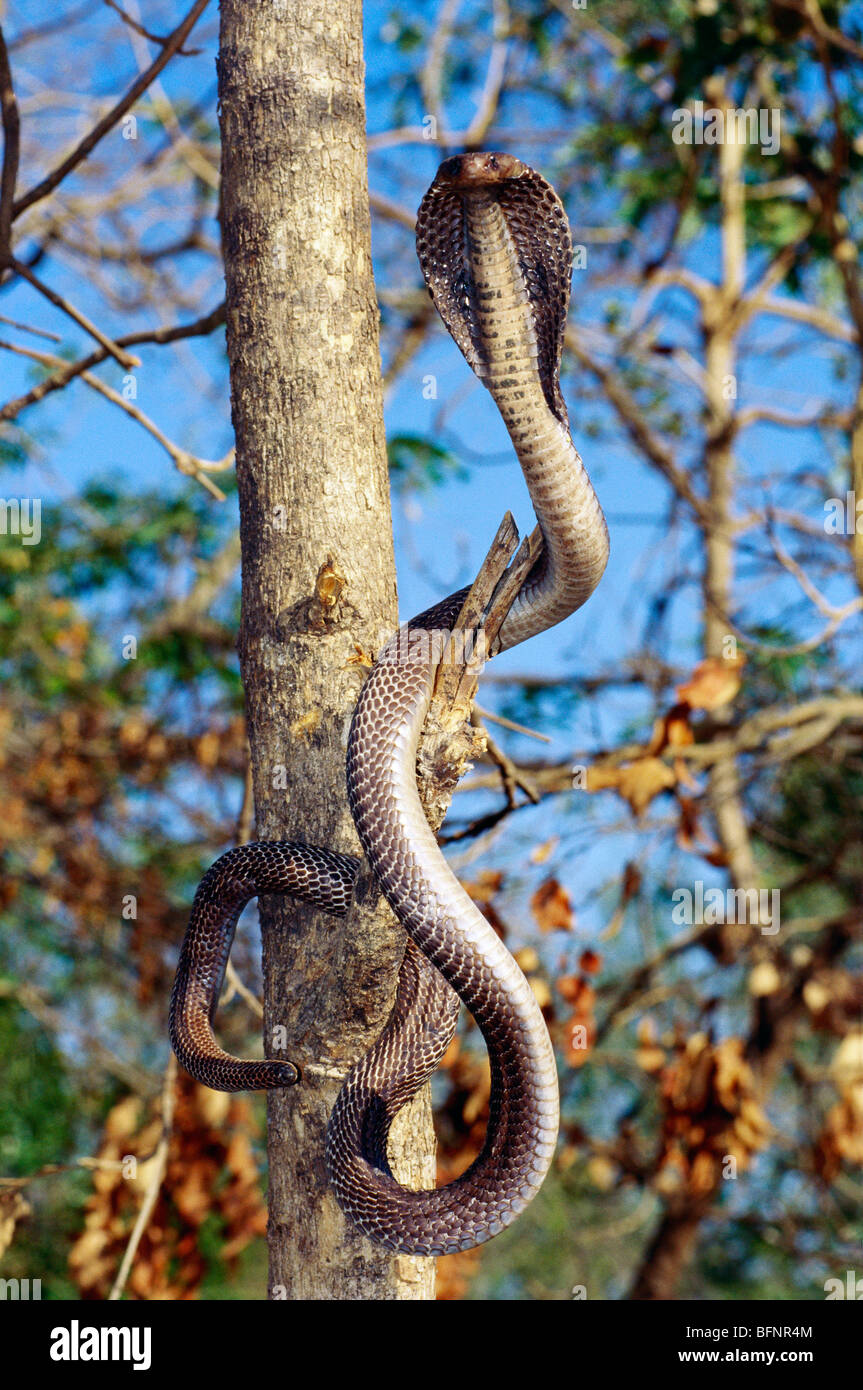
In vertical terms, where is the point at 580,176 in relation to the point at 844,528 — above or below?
above

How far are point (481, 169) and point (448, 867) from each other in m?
1.44

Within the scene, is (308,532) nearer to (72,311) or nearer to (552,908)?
(72,311)

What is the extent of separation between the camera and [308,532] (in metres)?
2.54

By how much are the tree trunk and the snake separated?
0.09 meters

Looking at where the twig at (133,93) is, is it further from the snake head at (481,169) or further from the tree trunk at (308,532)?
the snake head at (481,169)

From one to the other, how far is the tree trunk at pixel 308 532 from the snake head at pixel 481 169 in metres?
0.29

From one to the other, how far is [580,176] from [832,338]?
2298 mm

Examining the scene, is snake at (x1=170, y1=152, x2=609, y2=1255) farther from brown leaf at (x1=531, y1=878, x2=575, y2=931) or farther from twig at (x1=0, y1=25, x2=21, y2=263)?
brown leaf at (x1=531, y1=878, x2=575, y2=931)

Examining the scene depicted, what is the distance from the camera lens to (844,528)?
→ 6484 mm

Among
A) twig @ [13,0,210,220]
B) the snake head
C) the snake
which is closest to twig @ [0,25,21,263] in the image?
twig @ [13,0,210,220]

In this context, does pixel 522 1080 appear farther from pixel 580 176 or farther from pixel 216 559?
pixel 580 176

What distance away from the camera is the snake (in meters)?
2.22

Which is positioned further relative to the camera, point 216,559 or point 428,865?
point 216,559

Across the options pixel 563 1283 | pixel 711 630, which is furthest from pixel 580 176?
pixel 563 1283
